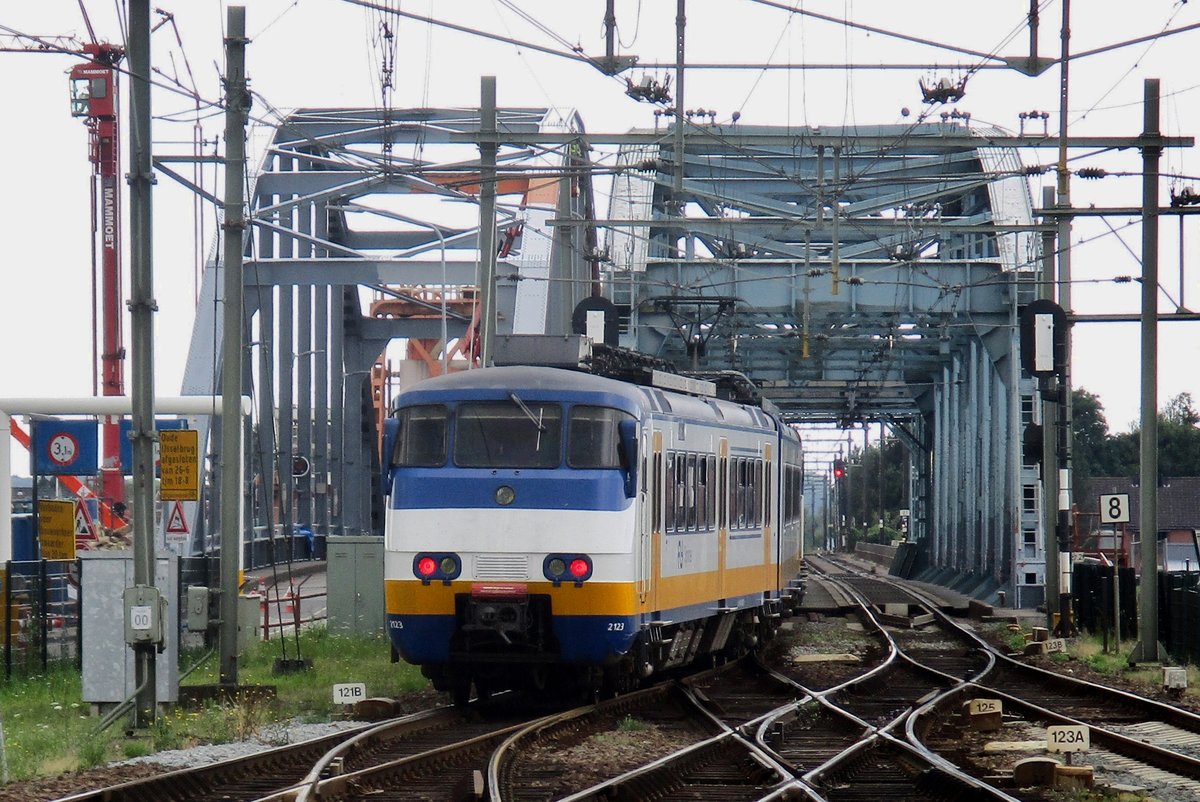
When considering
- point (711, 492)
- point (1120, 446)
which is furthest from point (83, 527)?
point (1120, 446)

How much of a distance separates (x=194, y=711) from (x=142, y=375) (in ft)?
9.95

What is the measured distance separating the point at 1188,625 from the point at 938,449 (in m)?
37.0

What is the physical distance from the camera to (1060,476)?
27.0 metres

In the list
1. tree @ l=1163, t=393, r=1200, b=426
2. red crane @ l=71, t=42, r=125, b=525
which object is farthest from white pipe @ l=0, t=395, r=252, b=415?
tree @ l=1163, t=393, r=1200, b=426

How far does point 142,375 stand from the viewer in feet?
45.6

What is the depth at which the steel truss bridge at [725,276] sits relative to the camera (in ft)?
Result: 112

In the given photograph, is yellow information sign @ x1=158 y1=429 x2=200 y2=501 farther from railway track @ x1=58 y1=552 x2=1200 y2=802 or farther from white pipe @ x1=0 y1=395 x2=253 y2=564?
white pipe @ x1=0 y1=395 x2=253 y2=564

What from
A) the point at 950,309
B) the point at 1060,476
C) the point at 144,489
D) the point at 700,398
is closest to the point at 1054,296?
the point at 1060,476

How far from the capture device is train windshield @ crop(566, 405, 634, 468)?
1488 cm

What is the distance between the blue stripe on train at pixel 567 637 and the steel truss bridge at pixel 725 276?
9.35 meters

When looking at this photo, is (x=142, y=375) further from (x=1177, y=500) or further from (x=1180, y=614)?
(x=1177, y=500)

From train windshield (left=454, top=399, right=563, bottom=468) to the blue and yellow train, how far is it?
0.04 feet

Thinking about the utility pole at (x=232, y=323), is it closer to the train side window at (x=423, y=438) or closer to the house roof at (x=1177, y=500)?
the train side window at (x=423, y=438)

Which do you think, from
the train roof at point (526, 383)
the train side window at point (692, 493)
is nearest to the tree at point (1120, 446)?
the train side window at point (692, 493)
